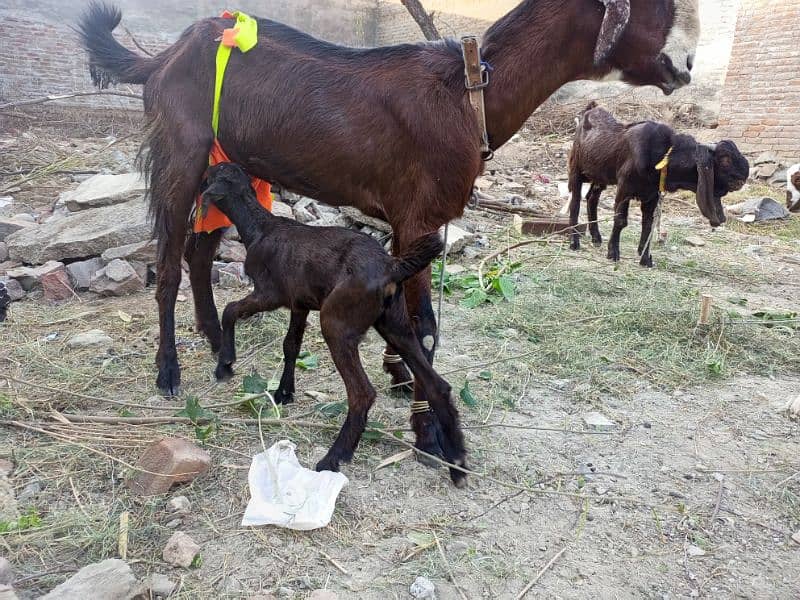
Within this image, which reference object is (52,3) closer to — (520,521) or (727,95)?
(727,95)

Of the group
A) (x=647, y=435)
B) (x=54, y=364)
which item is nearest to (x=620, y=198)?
(x=647, y=435)

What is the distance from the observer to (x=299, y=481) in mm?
2576

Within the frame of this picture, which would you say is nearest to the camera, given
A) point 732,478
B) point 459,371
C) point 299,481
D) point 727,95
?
point 299,481

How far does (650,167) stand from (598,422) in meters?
4.24

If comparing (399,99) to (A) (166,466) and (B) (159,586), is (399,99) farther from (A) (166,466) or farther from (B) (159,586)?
(B) (159,586)

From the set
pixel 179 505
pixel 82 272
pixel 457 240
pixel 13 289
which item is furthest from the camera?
pixel 457 240

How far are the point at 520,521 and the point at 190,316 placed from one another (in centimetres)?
309

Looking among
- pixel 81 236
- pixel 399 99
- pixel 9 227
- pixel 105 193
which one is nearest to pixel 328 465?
pixel 399 99

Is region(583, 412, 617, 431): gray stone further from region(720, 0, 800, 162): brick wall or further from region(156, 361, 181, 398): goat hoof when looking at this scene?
region(720, 0, 800, 162): brick wall

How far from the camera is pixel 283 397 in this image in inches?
135

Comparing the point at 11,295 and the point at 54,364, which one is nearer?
the point at 54,364

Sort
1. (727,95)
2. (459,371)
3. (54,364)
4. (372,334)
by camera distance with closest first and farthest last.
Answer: (54,364) → (459,371) → (372,334) → (727,95)

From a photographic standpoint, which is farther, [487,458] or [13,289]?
[13,289]

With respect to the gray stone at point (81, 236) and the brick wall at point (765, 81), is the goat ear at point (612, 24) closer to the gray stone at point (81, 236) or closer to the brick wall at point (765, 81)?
the gray stone at point (81, 236)
